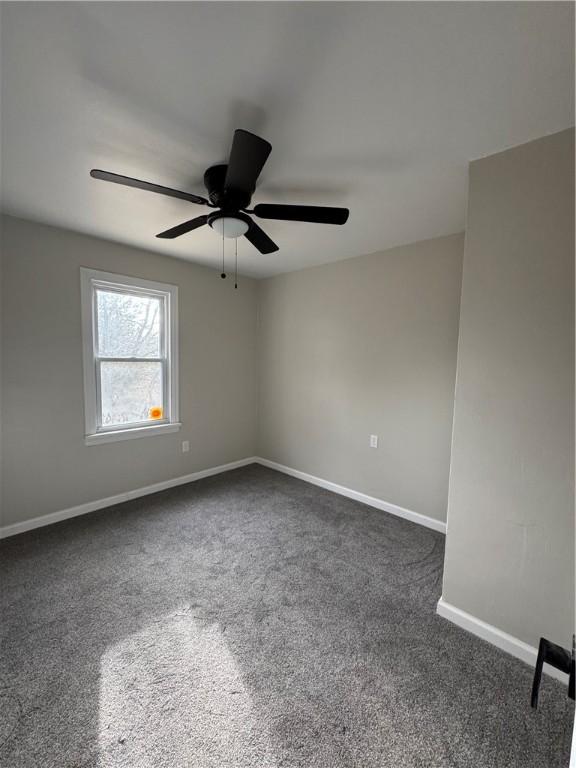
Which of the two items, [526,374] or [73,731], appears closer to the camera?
[73,731]

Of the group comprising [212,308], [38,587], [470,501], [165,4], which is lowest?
[38,587]

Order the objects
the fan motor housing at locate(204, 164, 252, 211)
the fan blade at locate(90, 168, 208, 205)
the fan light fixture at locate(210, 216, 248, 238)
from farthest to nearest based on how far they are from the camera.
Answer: the fan light fixture at locate(210, 216, 248, 238)
the fan motor housing at locate(204, 164, 252, 211)
the fan blade at locate(90, 168, 208, 205)

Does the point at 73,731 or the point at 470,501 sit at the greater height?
→ the point at 470,501

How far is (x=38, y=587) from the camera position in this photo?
196cm

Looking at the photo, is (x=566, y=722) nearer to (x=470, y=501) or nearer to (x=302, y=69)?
(x=470, y=501)

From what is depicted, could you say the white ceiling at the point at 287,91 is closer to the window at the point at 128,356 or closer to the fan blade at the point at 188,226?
the fan blade at the point at 188,226

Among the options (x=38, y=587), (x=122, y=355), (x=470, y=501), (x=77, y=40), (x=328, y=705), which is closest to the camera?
(x=77, y=40)

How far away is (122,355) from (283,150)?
236cm

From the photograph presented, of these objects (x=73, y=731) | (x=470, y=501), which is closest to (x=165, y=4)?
(x=470, y=501)

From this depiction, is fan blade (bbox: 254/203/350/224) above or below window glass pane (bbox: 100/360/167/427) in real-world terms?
above

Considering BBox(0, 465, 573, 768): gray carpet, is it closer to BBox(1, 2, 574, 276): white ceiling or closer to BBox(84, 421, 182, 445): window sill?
BBox(84, 421, 182, 445): window sill

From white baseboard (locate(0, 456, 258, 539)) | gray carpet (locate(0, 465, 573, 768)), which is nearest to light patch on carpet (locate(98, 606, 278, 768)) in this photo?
gray carpet (locate(0, 465, 573, 768))

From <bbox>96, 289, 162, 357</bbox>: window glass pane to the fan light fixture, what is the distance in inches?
66.7

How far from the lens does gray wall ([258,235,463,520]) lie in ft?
8.89
